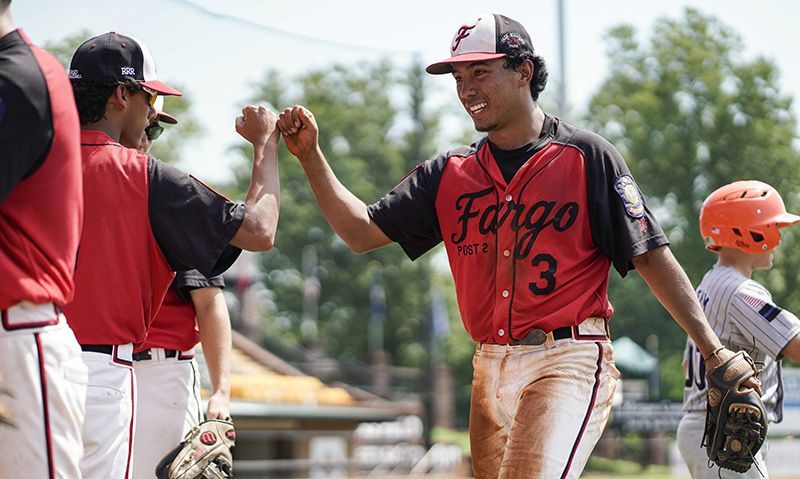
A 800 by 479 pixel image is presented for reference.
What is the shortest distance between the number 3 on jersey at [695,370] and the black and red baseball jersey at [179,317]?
101 inches

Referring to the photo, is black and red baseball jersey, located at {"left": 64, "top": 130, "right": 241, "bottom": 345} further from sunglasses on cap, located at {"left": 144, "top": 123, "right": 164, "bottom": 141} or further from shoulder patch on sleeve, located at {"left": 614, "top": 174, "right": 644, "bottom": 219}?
shoulder patch on sleeve, located at {"left": 614, "top": 174, "right": 644, "bottom": 219}

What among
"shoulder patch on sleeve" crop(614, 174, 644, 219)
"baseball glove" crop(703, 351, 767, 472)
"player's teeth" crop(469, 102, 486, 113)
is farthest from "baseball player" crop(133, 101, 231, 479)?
"baseball glove" crop(703, 351, 767, 472)

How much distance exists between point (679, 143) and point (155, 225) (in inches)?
1820

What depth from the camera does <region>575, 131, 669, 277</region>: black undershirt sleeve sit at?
4750 millimetres

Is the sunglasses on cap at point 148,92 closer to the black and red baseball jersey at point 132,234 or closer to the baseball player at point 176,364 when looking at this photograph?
the black and red baseball jersey at point 132,234

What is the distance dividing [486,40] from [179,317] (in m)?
2.09

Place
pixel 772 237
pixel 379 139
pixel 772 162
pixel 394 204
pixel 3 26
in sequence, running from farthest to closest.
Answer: pixel 379 139 < pixel 772 162 < pixel 772 237 < pixel 394 204 < pixel 3 26

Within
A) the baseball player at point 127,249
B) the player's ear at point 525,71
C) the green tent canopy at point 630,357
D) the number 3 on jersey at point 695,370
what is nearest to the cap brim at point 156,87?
the baseball player at point 127,249

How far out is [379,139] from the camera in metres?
67.8

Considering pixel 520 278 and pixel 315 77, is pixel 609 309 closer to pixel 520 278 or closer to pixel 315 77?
pixel 520 278

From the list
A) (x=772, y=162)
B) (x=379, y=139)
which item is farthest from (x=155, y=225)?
(x=379, y=139)

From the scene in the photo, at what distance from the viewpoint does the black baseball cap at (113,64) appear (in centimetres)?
448

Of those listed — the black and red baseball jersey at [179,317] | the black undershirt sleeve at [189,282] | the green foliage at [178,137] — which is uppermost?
the black undershirt sleeve at [189,282]

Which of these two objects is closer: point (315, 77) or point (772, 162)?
point (772, 162)
